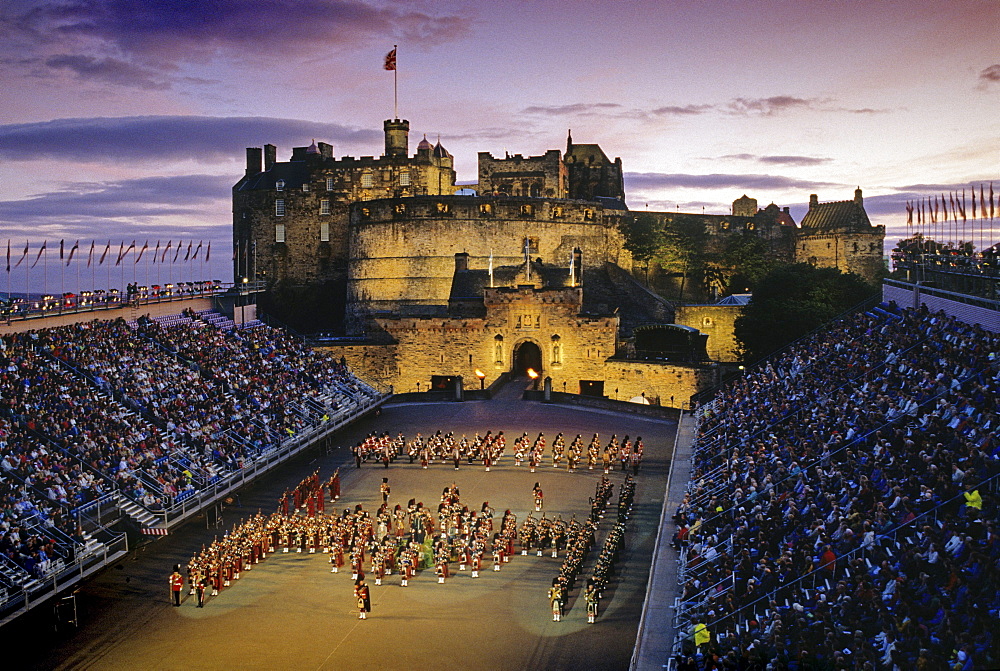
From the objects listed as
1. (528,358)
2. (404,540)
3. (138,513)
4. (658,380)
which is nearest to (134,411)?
(138,513)

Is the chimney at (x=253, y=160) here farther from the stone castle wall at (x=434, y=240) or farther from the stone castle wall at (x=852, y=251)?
the stone castle wall at (x=852, y=251)

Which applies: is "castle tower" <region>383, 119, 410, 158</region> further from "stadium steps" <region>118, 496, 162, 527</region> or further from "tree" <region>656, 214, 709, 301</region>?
"stadium steps" <region>118, 496, 162, 527</region>

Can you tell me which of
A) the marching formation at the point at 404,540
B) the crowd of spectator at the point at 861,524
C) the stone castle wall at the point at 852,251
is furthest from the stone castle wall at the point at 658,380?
the stone castle wall at the point at 852,251

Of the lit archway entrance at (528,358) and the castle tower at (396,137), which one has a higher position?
the castle tower at (396,137)

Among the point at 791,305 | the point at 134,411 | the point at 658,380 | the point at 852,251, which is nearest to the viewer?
the point at 134,411

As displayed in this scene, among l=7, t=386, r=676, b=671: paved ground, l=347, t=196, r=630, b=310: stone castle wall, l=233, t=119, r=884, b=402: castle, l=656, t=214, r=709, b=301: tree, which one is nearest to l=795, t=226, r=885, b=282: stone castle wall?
l=233, t=119, r=884, b=402: castle

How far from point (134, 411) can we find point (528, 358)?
27.3 m

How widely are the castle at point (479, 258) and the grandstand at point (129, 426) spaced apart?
10239mm

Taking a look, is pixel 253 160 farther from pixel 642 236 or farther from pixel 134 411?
pixel 134 411

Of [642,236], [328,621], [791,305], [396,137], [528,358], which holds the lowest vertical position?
[328,621]

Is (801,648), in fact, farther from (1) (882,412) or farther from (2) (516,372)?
(2) (516,372)

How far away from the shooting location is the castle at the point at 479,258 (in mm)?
52031

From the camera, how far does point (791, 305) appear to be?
5097 cm

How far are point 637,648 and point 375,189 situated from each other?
54.4 metres
